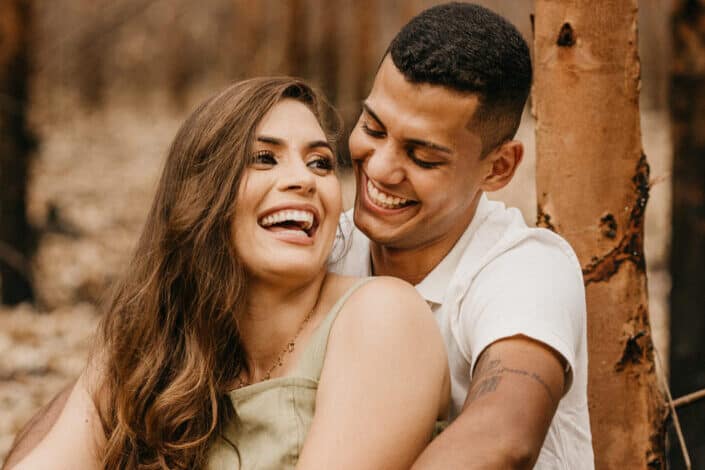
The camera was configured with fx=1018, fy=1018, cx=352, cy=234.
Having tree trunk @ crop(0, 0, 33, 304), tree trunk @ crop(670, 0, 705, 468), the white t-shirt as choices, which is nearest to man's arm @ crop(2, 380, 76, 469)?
the white t-shirt

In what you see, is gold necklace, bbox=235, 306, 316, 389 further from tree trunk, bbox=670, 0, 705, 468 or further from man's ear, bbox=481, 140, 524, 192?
tree trunk, bbox=670, 0, 705, 468

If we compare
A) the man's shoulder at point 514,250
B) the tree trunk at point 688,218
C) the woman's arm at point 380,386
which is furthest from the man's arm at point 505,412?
the tree trunk at point 688,218

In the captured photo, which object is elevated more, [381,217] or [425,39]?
[425,39]

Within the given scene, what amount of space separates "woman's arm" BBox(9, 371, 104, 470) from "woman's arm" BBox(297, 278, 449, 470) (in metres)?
0.64

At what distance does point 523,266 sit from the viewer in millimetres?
2479

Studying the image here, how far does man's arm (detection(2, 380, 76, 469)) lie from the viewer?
278cm

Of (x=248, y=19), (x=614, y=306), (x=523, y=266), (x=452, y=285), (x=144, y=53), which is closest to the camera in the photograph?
(x=523, y=266)

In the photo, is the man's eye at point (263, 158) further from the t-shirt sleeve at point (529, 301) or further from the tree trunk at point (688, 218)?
the tree trunk at point (688, 218)

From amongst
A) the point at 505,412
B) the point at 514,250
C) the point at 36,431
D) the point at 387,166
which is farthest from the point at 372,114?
the point at 36,431

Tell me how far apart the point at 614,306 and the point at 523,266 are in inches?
20.9

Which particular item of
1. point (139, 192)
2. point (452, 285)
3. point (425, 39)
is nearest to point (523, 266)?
point (452, 285)

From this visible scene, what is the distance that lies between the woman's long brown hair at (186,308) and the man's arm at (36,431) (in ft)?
0.93

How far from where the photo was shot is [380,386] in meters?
2.21

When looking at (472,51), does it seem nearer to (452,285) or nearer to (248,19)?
(452,285)
